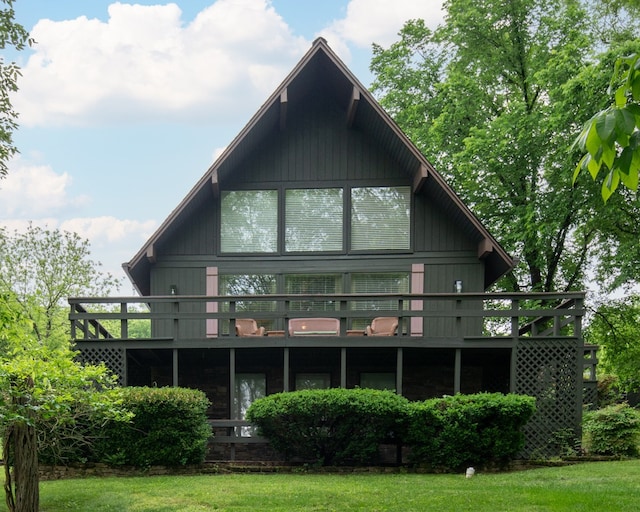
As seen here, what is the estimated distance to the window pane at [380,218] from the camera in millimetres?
13852

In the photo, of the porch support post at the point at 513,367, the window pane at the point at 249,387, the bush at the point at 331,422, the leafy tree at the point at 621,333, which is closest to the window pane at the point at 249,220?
the window pane at the point at 249,387

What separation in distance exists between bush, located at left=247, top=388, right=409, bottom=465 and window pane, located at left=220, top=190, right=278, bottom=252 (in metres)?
4.37

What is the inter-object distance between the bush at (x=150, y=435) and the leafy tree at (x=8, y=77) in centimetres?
725

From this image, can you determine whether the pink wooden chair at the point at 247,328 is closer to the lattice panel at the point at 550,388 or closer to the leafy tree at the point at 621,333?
the lattice panel at the point at 550,388

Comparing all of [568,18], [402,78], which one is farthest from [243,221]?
[568,18]

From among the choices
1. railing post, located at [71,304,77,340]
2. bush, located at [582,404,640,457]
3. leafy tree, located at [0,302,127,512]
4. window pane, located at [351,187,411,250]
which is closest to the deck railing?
railing post, located at [71,304,77,340]

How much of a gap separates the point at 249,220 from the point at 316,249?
1.69 m

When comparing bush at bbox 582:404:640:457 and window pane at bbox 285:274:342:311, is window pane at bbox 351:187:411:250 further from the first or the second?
bush at bbox 582:404:640:457

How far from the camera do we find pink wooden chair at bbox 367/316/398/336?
41.7ft

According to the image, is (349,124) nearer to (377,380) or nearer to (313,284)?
(313,284)

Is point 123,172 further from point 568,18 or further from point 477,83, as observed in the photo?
point 568,18

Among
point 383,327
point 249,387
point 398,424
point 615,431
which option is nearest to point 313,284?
point 383,327

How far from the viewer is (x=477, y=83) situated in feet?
68.1

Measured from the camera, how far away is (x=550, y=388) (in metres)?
11.7
